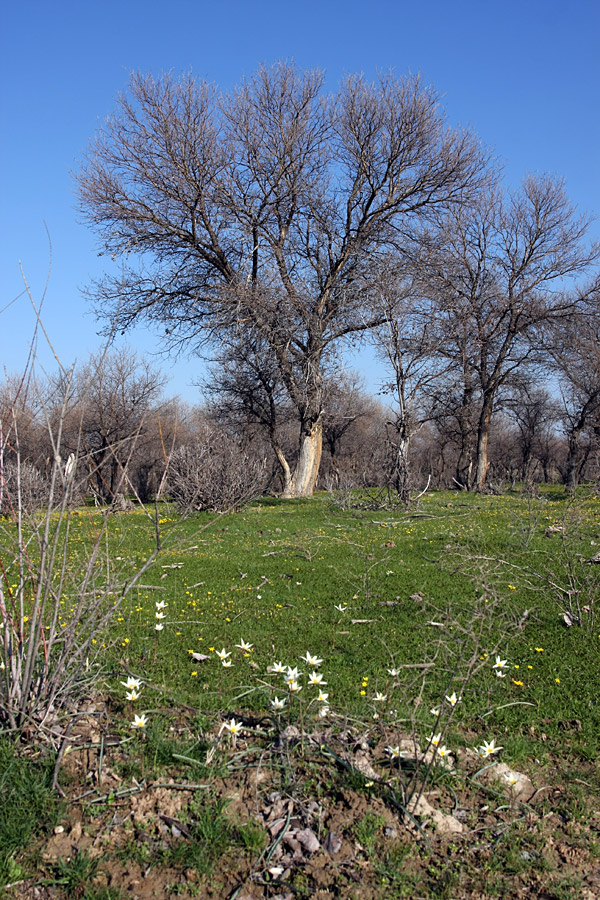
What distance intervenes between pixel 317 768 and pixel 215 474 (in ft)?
38.8

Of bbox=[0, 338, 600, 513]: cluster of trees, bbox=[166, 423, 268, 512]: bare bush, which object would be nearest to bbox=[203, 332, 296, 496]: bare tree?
bbox=[0, 338, 600, 513]: cluster of trees

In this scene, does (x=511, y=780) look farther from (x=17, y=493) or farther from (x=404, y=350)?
(x=404, y=350)

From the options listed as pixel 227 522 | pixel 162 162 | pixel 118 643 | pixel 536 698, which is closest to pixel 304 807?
pixel 536 698

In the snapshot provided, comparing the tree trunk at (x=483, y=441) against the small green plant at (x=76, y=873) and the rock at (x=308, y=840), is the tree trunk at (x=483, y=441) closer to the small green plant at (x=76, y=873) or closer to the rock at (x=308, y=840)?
the rock at (x=308, y=840)

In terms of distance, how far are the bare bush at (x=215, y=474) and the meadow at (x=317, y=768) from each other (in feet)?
29.4

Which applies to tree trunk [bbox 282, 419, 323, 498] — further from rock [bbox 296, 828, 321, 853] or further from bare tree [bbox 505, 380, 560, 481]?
rock [bbox 296, 828, 321, 853]

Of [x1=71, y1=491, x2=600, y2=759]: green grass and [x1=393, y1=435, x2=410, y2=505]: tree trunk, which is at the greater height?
[x1=393, y1=435, x2=410, y2=505]: tree trunk

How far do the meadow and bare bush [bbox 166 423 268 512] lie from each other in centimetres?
895

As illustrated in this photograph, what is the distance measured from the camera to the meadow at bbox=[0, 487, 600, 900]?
2.39 metres

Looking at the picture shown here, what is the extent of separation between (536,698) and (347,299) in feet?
53.2

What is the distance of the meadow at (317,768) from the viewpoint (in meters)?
2.39

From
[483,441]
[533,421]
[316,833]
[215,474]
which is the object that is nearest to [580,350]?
[483,441]

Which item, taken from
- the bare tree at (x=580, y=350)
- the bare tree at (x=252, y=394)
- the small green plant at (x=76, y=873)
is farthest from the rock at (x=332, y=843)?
the bare tree at (x=580, y=350)

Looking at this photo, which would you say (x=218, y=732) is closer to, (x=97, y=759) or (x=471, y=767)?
(x=97, y=759)
